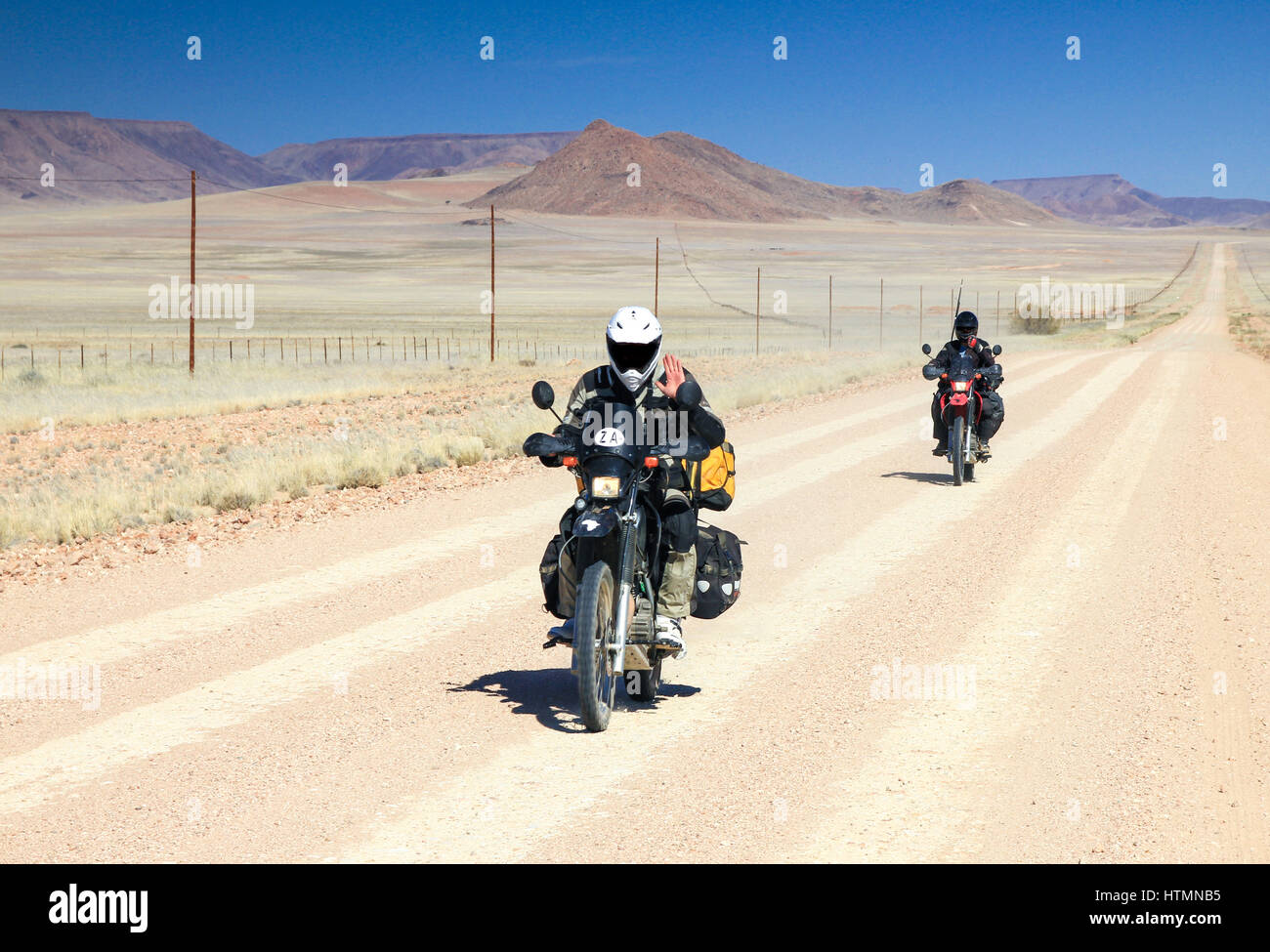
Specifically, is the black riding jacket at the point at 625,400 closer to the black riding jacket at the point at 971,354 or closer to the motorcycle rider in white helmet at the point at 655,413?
the motorcycle rider in white helmet at the point at 655,413

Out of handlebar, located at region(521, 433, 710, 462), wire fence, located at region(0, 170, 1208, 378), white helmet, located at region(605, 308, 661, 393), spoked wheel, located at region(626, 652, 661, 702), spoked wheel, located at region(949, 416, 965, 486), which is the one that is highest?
wire fence, located at region(0, 170, 1208, 378)

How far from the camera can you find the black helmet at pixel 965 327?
48.2 feet

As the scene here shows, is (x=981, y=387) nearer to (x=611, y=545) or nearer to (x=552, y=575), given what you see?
(x=552, y=575)

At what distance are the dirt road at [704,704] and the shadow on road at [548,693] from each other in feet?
0.09

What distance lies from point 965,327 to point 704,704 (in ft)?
30.1

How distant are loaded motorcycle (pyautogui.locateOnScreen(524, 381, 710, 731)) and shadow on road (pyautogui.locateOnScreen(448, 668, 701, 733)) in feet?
1.12

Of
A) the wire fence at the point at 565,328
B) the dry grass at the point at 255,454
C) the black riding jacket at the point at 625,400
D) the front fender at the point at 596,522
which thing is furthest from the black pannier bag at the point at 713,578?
the wire fence at the point at 565,328

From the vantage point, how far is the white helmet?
6.12m

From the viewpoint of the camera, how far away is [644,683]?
6.88 m

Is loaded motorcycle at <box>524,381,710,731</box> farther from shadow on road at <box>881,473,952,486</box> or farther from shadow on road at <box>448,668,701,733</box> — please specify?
shadow on road at <box>881,473,952,486</box>

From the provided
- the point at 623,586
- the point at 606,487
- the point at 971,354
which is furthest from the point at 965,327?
the point at 606,487

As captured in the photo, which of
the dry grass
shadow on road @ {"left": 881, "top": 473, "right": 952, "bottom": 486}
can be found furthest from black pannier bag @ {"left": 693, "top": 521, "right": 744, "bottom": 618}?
shadow on road @ {"left": 881, "top": 473, "right": 952, "bottom": 486}

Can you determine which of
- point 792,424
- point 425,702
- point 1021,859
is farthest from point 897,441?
point 1021,859
